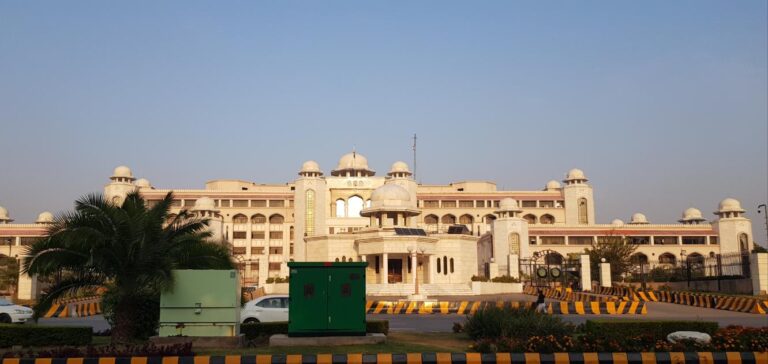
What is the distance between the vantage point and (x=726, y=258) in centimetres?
4984

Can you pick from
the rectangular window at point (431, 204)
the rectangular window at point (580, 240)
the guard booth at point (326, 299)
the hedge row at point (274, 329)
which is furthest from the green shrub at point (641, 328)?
the rectangular window at point (431, 204)

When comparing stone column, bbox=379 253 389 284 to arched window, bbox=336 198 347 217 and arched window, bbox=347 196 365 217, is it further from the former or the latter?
arched window, bbox=336 198 347 217

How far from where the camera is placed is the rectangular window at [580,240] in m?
93.6

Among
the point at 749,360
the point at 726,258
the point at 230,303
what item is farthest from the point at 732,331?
the point at 726,258

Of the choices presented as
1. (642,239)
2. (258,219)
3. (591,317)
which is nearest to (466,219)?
(642,239)

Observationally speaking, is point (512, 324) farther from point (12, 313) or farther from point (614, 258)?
point (614, 258)

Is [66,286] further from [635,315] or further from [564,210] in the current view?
[564,210]

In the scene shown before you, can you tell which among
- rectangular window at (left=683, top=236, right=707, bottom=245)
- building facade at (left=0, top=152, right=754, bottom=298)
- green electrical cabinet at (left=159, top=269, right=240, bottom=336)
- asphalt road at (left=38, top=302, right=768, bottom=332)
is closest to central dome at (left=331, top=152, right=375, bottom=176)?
building facade at (left=0, top=152, right=754, bottom=298)

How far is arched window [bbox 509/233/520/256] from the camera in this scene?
77.2 m

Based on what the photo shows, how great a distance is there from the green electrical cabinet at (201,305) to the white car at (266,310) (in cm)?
618

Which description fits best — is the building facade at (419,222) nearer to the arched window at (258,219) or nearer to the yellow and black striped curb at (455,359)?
the arched window at (258,219)

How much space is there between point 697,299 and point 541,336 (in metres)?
24.8

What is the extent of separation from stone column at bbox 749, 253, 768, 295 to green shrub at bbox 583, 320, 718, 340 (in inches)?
962

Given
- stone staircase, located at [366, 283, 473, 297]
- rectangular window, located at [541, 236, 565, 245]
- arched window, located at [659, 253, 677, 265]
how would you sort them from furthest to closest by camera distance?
arched window, located at [659, 253, 677, 265], rectangular window, located at [541, 236, 565, 245], stone staircase, located at [366, 283, 473, 297]
